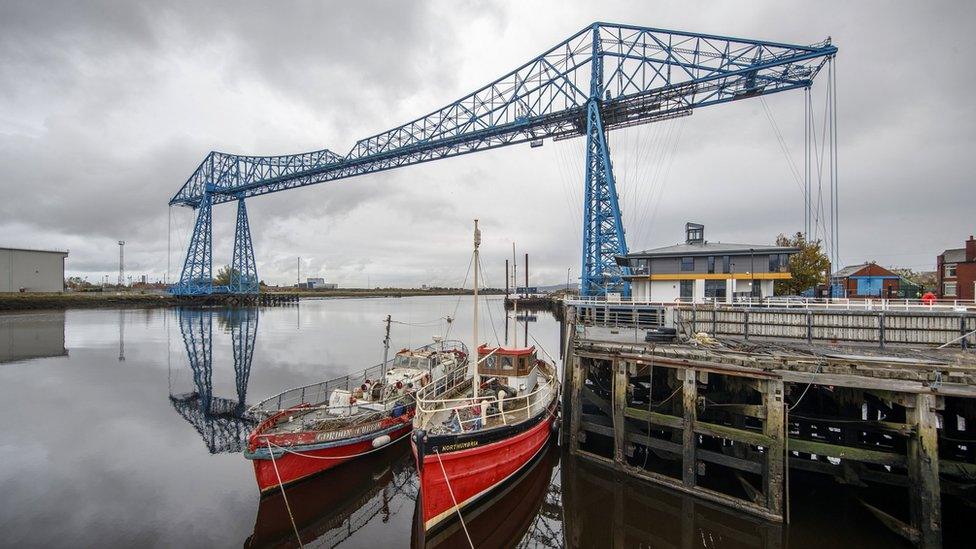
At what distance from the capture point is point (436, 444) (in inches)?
398

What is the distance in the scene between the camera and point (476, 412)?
12.3 metres

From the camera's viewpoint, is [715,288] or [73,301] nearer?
[715,288]

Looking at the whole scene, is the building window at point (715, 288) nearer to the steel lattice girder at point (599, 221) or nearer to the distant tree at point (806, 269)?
the steel lattice girder at point (599, 221)

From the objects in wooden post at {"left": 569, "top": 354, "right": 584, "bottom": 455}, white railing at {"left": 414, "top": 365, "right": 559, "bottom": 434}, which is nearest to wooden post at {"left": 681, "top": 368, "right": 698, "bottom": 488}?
wooden post at {"left": 569, "top": 354, "right": 584, "bottom": 455}

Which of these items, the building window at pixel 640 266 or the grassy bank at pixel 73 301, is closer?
the building window at pixel 640 266

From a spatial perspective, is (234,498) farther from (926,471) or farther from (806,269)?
(806,269)

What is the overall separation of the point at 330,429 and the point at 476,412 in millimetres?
4825

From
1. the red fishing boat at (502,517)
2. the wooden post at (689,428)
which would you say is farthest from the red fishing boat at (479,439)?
the wooden post at (689,428)

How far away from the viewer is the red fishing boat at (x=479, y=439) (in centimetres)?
1012

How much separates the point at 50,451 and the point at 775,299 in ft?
105

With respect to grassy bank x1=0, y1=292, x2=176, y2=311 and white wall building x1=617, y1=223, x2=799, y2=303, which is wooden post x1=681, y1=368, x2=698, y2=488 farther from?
grassy bank x1=0, y1=292, x2=176, y2=311

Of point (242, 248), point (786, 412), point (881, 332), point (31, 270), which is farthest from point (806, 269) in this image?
point (31, 270)

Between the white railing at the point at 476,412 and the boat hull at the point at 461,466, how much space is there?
38 centimetres

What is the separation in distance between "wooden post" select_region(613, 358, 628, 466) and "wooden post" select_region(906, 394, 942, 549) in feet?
21.3
